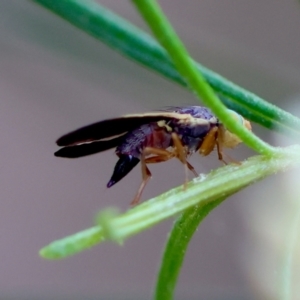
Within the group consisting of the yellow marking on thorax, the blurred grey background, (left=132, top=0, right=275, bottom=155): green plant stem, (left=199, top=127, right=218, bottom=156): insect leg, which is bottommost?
(left=132, top=0, right=275, bottom=155): green plant stem

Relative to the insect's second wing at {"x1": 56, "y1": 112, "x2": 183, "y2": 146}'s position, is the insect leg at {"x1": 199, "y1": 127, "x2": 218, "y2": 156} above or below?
above

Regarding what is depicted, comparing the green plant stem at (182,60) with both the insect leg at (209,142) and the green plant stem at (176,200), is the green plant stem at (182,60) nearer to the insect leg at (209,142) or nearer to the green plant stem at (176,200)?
the green plant stem at (176,200)

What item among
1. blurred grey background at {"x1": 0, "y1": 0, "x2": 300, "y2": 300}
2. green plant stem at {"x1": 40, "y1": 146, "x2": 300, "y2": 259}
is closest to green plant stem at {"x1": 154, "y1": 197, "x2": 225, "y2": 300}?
green plant stem at {"x1": 40, "y1": 146, "x2": 300, "y2": 259}

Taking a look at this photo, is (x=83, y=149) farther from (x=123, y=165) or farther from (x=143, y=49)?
(x=143, y=49)

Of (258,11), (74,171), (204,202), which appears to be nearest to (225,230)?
(74,171)

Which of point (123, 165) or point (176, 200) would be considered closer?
point (176, 200)

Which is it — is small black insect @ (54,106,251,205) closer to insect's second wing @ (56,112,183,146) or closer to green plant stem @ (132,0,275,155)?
insect's second wing @ (56,112,183,146)

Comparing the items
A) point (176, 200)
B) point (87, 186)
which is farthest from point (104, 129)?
point (87, 186)

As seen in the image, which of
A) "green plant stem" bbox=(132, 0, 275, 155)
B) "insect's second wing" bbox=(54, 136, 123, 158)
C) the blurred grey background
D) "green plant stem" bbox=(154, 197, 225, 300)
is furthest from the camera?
the blurred grey background
